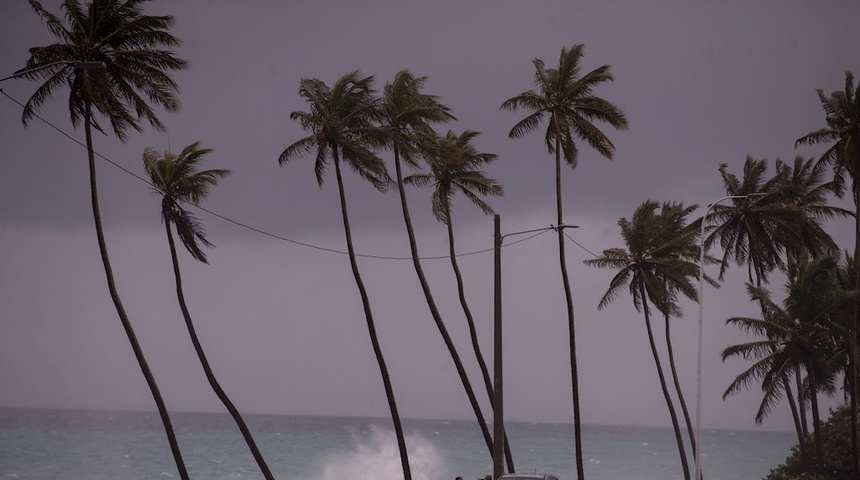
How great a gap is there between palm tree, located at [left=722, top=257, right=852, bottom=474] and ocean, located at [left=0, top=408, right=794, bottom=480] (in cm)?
4330

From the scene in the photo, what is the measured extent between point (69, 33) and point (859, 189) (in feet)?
126

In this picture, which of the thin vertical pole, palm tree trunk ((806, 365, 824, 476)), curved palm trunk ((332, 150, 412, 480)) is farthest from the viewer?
palm tree trunk ((806, 365, 824, 476))

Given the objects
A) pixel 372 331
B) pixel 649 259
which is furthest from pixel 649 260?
pixel 372 331

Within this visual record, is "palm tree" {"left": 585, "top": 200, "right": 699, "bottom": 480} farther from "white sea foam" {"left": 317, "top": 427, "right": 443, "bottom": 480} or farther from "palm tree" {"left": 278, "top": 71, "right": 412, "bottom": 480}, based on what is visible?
"white sea foam" {"left": 317, "top": 427, "right": 443, "bottom": 480}

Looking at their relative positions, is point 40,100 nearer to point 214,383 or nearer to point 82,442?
point 214,383

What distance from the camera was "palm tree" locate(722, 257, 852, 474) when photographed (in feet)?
190

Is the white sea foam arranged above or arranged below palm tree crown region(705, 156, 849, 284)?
below

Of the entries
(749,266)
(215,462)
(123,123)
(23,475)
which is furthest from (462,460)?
(123,123)

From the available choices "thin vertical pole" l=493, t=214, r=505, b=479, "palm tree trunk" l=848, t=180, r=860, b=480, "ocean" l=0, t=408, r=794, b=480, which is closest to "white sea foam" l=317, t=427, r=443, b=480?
"ocean" l=0, t=408, r=794, b=480

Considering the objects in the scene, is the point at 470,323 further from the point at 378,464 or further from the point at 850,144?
the point at 378,464

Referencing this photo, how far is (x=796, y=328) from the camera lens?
5850cm

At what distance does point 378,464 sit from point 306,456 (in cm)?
1103

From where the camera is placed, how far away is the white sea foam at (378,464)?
121750mm

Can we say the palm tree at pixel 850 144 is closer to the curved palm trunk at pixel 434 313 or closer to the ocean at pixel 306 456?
the curved palm trunk at pixel 434 313
